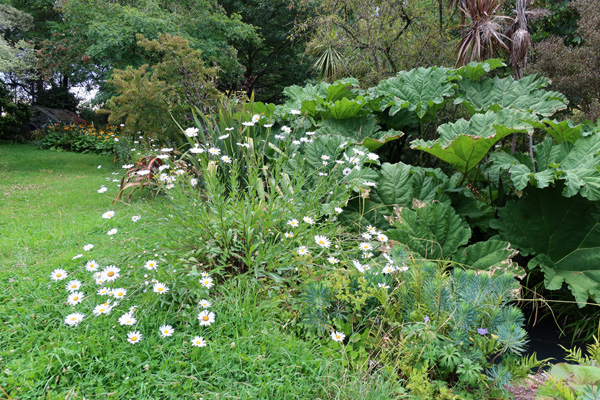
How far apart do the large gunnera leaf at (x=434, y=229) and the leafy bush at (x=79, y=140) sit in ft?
35.6

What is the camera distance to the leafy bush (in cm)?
1116

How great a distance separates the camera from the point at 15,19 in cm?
1098

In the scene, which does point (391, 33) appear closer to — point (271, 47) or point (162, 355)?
point (162, 355)

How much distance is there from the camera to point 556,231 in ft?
7.76

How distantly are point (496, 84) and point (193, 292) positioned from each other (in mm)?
3162

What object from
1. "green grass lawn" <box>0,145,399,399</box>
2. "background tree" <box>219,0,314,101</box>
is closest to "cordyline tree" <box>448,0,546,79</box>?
"green grass lawn" <box>0,145,399,399</box>

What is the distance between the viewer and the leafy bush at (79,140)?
11164 mm

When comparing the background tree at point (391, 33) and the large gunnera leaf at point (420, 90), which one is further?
the background tree at point (391, 33)

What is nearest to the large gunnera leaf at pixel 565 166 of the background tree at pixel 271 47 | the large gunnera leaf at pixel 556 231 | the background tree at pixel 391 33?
the large gunnera leaf at pixel 556 231

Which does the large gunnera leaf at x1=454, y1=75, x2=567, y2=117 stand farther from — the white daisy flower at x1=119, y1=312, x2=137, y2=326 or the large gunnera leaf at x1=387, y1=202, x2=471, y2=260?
the white daisy flower at x1=119, y1=312, x2=137, y2=326

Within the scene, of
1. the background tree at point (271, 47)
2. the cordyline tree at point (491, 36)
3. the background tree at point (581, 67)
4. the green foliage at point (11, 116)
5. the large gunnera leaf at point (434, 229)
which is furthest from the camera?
the background tree at point (271, 47)

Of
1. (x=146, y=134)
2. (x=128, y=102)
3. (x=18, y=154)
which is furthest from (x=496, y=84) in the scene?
(x=18, y=154)

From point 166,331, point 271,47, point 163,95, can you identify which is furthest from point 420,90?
point 271,47

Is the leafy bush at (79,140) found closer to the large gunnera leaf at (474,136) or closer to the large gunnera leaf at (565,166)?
the large gunnera leaf at (474,136)
